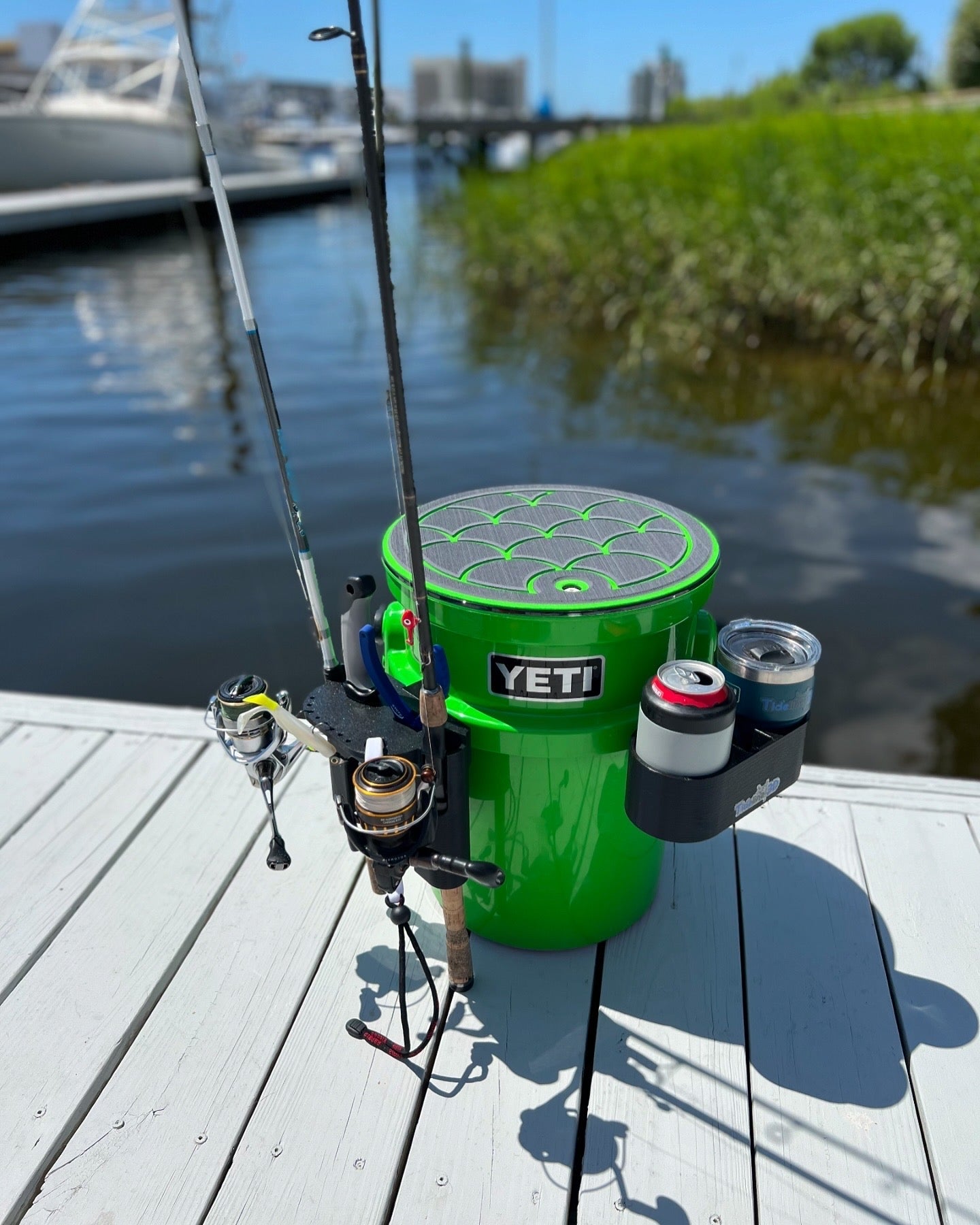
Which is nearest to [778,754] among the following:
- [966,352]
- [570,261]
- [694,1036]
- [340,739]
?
[694,1036]

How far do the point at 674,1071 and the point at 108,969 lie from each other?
0.97 m

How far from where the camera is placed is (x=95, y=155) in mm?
21359

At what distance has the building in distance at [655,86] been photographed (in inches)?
1217

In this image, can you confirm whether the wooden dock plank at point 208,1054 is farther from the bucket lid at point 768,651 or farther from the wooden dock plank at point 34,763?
the bucket lid at point 768,651

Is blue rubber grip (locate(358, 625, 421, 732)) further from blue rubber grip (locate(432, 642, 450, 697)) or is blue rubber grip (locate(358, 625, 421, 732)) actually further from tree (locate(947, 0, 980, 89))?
tree (locate(947, 0, 980, 89))

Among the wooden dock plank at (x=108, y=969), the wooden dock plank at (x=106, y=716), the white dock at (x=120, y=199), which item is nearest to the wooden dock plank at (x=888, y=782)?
the wooden dock plank at (x=108, y=969)

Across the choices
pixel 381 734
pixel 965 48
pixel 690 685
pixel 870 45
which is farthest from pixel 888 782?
pixel 870 45

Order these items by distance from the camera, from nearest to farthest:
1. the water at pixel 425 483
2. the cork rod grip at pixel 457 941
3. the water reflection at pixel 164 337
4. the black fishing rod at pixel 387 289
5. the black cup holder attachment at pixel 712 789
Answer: the black fishing rod at pixel 387 289, the black cup holder attachment at pixel 712 789, the cork rod grip at pixel 457 941, the water at pixel 425 483, the water reflection at pixel 164 337

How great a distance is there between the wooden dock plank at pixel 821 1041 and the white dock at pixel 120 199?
11.6 meters

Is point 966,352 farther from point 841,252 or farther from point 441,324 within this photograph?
Answer: point 441,324

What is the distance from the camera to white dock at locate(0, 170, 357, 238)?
1376 cm

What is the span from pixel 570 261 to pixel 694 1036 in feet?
25.0

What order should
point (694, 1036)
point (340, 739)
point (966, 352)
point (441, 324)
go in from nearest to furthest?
point (340, 739)
point (694, 1036)
point (966, 352)
point (441, 324)

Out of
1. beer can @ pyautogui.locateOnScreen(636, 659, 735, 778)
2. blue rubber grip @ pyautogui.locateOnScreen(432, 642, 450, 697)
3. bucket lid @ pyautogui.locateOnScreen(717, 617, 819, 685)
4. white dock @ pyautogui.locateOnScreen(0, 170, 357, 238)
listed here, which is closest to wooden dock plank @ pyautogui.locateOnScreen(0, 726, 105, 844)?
blue rubber grip @ pyautogui.locateOnScreen(432, 642, 450, 697)
